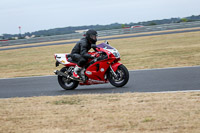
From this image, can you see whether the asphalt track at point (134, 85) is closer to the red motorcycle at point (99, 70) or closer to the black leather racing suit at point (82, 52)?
the red motorcycle at point (99, 70)

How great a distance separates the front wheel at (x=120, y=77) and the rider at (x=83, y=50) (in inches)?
28.6

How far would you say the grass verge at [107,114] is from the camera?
505 centimetres

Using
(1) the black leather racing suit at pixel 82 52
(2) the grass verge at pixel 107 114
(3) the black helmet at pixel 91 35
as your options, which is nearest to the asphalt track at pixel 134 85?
(1) the black leather racing suit at pixel 82 52

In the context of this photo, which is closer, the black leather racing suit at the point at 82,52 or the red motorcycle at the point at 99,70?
the red motorcycle at the point at 99,70

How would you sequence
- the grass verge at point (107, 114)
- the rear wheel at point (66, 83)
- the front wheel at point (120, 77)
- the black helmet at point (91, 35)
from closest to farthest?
the grass verge at point (107, 114), the front wheel at point (120, 77), the black helmet at point (91, 35), the rear wheel at point (66, 83)

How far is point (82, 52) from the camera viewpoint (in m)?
9.10

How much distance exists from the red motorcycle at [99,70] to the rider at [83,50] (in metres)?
0.12

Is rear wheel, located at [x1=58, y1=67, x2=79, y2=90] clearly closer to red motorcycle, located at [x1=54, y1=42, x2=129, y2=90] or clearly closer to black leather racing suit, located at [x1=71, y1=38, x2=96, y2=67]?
red motorcycle, located at [x1=54, y1=42, x2=129, y2=90]

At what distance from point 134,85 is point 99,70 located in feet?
3.36

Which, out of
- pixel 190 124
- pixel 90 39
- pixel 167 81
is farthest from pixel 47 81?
pixel 190 124

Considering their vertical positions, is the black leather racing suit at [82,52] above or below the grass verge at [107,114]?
above

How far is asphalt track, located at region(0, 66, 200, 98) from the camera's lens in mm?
8586

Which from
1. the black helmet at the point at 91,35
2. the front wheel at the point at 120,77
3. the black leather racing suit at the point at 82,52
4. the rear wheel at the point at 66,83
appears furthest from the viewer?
the rear wheel at the point at 66,83

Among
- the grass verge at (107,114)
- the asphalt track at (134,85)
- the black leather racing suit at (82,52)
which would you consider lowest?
the asphalt track at (134,85)
